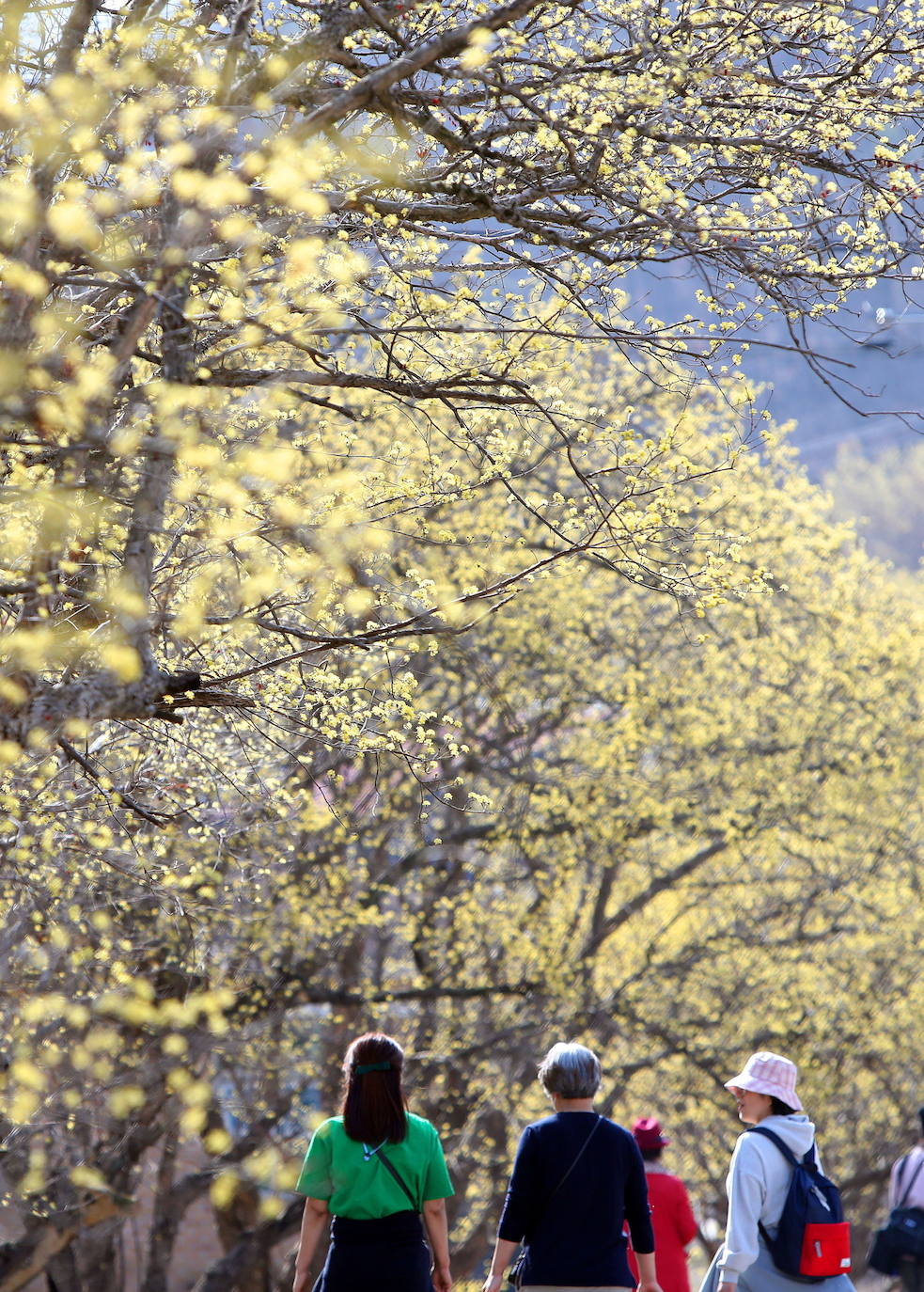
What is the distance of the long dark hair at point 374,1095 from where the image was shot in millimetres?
4891

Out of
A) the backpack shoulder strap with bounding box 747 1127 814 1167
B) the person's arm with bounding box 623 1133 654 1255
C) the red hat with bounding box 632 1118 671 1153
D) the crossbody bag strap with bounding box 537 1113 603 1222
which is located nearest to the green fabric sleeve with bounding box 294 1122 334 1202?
the crossbody bag strap with bounding box 537 1113 603 1222

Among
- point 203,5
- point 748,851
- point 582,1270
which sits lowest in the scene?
point 582,1270

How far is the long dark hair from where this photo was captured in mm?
4891

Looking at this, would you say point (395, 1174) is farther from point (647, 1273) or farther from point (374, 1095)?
point (647, 1273)

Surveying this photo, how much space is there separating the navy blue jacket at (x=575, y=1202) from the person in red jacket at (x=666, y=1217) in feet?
3.86

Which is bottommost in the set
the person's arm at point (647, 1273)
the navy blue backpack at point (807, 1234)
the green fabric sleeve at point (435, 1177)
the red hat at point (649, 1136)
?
the person's arm at point (647, 1273)

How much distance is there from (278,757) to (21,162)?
13.6 feet

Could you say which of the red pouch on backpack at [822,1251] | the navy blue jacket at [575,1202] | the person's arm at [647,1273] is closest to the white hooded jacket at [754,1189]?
the red pouch on backpack at [822,1251]

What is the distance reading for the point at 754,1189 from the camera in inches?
204

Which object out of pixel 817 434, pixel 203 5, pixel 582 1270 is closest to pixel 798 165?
pixel 203 5

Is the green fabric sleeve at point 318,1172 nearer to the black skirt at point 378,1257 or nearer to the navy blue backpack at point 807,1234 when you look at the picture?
the black skirt at point 378,1257

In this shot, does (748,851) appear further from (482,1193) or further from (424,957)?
(482,1193)

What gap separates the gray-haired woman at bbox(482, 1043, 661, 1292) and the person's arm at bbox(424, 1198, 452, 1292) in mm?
174

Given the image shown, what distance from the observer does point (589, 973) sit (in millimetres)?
12922
